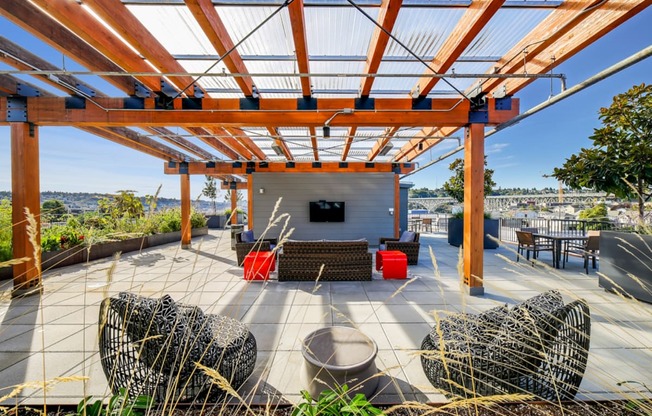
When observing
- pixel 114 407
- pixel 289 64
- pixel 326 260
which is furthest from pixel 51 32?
pixel 326 260

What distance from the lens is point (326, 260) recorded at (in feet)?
15.8

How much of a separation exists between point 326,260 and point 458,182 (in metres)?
7.04

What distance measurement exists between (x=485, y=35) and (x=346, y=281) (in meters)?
4.10

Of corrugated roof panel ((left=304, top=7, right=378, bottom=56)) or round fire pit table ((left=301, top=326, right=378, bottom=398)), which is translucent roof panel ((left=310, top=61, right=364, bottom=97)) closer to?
corrugated roof panel ((left=304, top=7, right=378, bottom=56))

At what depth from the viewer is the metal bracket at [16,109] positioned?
394 cm

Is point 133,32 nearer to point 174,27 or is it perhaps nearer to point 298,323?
point 174,27

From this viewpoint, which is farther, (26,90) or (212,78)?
(26,90)

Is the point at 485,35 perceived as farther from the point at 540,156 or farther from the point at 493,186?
the point at 540,156

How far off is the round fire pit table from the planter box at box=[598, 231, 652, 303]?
389cm

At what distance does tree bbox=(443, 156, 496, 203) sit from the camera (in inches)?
364

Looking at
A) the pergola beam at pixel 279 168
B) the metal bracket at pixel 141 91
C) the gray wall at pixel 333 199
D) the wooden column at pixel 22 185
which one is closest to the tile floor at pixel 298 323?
the wooden column at pixel 22 185

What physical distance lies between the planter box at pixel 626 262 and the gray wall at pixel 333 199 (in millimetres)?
5890

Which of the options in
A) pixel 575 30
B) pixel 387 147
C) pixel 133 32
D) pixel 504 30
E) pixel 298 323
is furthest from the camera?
pixel 387 147

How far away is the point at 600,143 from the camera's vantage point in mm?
3938
